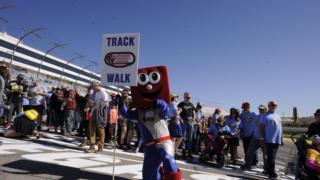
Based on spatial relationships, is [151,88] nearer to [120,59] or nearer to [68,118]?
[120,59]

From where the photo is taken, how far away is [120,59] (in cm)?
586

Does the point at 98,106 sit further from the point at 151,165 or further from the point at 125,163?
the point at 151,165

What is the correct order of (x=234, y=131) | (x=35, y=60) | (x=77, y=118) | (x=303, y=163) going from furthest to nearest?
1. (x=35, y=60)
2. (x=77, y=118)
3. (x=234, y=131)
4. (x=303, y=163)

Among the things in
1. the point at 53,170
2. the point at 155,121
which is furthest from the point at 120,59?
the point at 53,170

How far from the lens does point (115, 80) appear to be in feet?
19.2

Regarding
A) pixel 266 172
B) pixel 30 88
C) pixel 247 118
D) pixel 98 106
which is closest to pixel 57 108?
pixel 30 88

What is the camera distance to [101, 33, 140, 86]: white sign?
5.68 m

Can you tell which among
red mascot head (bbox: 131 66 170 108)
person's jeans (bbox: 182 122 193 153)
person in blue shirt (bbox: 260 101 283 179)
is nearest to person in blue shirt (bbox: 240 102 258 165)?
person in blue shirt (bbox: 260 101 283 179)

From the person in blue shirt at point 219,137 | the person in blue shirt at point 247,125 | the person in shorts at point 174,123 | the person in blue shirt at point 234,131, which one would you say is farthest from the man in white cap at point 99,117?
the person in blue shirt at point 247,125

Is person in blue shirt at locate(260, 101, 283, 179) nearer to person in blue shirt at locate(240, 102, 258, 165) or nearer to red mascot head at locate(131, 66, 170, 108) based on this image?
person in blue shirt at locate(240, 102, 258, 165)

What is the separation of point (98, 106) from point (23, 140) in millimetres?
2340

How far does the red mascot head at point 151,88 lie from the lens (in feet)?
18.1

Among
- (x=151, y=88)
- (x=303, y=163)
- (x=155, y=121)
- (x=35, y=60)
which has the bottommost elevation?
(x=303, y=163)

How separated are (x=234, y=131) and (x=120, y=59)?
20.4 ft
